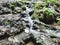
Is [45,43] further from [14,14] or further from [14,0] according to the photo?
[14,0]

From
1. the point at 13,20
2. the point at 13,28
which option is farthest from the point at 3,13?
the point at 13,28

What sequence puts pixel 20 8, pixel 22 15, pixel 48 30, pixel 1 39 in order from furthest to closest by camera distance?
pixel 20 8 < pixel 22 15 < pixel 48 30 < pixel 1 39

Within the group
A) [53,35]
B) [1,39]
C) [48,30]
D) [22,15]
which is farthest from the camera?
[22,15]

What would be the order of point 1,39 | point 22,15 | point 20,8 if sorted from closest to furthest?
point 1,39
point 22,15
point 20,8

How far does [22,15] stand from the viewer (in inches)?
301

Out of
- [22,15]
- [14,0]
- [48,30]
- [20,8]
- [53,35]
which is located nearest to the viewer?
[53,35]

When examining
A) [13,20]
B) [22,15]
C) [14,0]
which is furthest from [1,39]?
[14,0]

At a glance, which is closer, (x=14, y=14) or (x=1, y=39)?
(x=1, y=39)

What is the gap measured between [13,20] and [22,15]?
3.23ft

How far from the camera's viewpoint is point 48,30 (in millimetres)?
6676

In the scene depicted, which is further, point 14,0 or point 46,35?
point 14,0

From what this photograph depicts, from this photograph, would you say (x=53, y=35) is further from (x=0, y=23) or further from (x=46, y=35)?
(x=0, y=23)

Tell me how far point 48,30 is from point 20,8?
2.62 m

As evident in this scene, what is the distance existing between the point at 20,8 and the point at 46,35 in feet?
9.90
